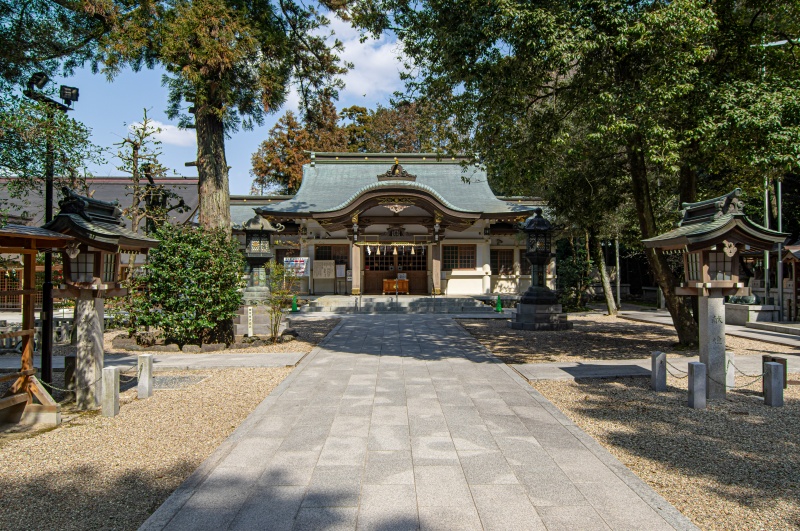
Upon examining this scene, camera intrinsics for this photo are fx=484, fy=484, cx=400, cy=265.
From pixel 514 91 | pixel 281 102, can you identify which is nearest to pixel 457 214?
pixel 281 102

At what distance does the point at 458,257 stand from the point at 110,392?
1737 centimetres

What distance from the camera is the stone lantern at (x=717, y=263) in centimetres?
591

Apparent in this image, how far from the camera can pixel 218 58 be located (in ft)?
32.5

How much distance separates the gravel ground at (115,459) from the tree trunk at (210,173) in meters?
5.87

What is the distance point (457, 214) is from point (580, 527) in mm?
17040

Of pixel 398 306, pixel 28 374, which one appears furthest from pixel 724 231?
pixel 398 306

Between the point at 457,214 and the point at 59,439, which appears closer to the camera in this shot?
the point at 59,439

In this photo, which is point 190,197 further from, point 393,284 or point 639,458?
point 639,458

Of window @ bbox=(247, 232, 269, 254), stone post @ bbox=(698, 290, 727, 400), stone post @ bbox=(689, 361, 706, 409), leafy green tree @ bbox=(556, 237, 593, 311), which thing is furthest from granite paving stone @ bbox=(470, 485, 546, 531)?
leafy green tree @ bbox=(556, 237, 593, 311)

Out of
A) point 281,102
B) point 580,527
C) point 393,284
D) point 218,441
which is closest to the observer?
point 580,527

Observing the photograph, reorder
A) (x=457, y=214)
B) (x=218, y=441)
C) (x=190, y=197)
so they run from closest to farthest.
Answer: (x=218, y=441) → (x=457, y=214) → (x=190, y=197)

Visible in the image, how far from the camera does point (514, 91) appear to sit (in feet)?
27.7

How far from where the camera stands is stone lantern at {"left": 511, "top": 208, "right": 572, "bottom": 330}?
13.3 meters

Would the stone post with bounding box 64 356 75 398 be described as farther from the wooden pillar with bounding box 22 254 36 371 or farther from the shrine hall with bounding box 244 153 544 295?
the shrine hall with bounding box 244 153 544 295
